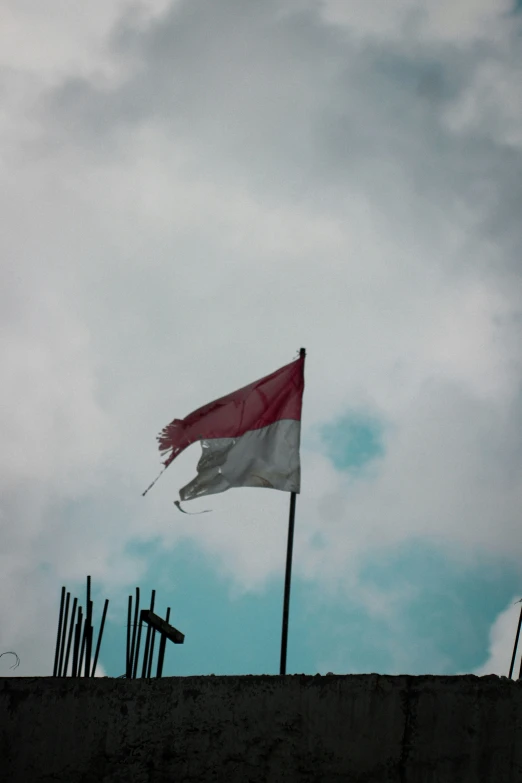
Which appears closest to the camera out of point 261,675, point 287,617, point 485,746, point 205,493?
point 485,746

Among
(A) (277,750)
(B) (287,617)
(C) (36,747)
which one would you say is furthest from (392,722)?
(C) (36,747)

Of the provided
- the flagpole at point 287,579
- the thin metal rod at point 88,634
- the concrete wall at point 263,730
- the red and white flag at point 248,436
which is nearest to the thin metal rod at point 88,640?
the thin metal rod at point 88,634

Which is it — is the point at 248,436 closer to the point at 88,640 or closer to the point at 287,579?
the point at 287,579

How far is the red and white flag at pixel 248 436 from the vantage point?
8641 millimetres

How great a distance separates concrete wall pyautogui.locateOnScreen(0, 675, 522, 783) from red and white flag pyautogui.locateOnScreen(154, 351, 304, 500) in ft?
8.81

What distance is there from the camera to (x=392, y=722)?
19.4 feet

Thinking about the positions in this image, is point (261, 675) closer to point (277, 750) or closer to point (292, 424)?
point (277, 750)

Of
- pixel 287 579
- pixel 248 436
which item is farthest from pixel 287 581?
pixel 248 436

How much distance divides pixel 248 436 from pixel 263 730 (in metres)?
3.40

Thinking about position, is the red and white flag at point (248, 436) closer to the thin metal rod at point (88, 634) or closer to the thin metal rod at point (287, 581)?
the thin metal rod at point (287, 581)

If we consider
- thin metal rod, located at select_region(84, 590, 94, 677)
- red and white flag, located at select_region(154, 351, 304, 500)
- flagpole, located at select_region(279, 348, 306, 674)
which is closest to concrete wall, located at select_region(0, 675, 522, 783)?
flagpole, located at select_region(279, 348, 306, 674)

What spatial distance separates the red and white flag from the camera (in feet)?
28.3

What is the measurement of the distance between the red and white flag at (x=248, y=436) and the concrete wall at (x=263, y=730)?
2686mm

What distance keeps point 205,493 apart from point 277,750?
3.14 metres
